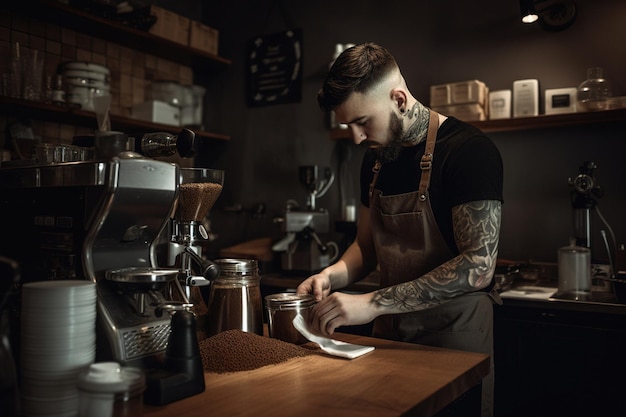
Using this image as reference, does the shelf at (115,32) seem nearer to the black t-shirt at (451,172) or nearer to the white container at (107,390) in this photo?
the black t-shirt at (451,172)

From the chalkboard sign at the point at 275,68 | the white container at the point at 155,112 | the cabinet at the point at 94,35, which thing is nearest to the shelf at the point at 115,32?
the cabinet at the point at 94,35

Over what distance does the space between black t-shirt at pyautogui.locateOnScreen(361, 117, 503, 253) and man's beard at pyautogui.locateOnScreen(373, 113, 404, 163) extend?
3 centimetres

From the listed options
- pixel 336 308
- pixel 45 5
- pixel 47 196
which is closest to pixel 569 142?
pixel 336 308

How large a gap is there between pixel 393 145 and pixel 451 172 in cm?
23

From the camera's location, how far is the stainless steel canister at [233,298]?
146 centimetres

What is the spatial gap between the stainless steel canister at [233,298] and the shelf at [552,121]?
198 cm

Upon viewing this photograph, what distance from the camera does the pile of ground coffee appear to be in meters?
1.28

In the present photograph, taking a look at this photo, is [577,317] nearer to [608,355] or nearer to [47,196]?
[608,355]

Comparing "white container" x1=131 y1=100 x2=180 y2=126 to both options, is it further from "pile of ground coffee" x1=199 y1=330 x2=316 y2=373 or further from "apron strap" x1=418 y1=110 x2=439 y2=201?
"pile of ground coffee" x1=199 y1=330 x2=316 y2=373

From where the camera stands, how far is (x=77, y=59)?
355cm

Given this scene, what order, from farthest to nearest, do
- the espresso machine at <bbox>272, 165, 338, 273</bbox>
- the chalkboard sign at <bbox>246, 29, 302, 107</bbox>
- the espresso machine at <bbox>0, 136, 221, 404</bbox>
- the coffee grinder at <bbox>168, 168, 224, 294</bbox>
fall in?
the chalkboard sign at <bbox>246, 29, 302, 107</bbox>, the espresso machine at <bbox>272, 165, 338, 273</bbox>, the coffee grinder at <bbox>168, 168, 224, 294</bbox>, the espresso machine at <bbox>0, 136, 221, 404</bbox>

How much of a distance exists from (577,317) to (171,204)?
1.74m

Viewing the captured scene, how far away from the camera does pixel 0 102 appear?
290cm

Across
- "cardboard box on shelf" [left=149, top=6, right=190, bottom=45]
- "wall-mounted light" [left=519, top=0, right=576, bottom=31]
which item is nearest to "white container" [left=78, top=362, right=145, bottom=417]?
"wall-mounted light" [left=519, top=0, right=576, bottom=31]
